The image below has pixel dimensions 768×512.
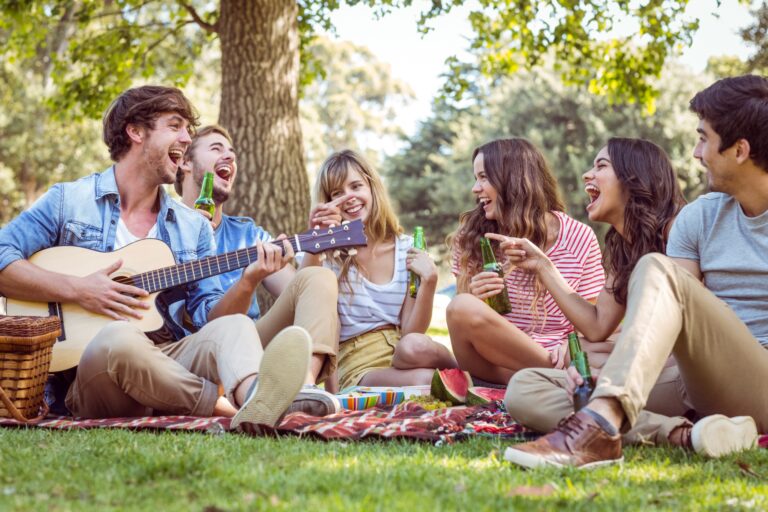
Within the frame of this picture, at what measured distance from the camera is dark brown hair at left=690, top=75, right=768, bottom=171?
357 centimetres

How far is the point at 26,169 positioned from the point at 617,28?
21.4 meters

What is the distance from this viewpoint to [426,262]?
5.12 metres

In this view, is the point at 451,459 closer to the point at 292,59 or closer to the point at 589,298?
the point at 589,298

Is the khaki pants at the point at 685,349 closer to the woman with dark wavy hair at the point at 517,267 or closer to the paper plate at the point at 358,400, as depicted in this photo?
the woman with dark wavy hair at the point at 517,267

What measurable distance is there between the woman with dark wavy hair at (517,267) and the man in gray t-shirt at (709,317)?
1.19 m

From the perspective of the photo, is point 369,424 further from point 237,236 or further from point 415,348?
point 237,236

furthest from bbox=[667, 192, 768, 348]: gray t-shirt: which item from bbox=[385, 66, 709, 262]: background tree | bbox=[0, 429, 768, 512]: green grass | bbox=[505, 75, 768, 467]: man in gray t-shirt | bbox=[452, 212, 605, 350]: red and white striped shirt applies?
bbox=[385, 66, 709, 262]: background tree

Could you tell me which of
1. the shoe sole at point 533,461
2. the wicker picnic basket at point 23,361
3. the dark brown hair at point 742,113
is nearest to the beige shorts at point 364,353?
the wicker picnic basket at point 23,361

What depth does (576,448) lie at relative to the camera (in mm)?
2879

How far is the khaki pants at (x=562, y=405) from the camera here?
3.42 metres

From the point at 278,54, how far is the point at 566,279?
4.04 meters

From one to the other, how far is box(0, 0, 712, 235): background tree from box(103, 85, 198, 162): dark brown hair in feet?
8.45

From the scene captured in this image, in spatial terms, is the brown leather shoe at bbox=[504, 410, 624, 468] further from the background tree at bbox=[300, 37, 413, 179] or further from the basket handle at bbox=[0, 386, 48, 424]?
the background tree at bbox=[300, 37, 413, 179]

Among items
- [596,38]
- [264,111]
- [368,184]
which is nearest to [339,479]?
[368,184]
